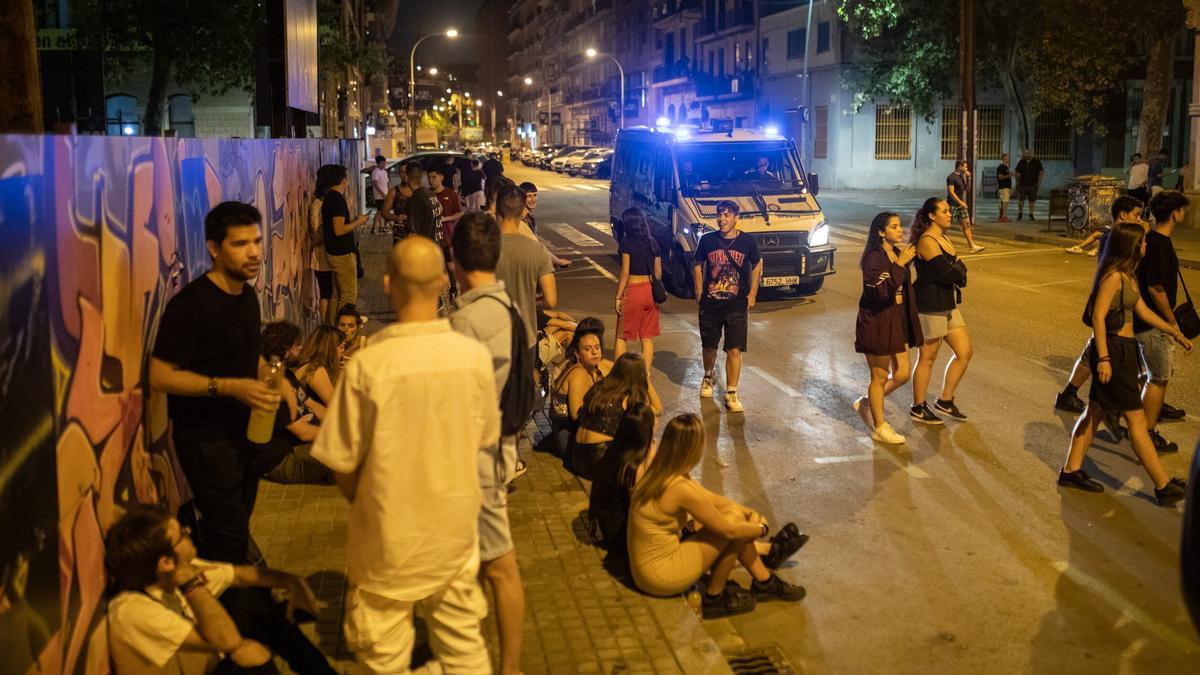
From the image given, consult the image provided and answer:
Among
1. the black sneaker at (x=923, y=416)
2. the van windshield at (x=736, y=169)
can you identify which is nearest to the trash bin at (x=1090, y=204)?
the van windshield at (x=736, y=169)

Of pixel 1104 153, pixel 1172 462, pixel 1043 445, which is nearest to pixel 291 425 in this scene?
pixel 1043 445

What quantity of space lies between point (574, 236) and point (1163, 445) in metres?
18.0

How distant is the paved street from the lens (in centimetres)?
509

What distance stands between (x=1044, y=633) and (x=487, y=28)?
198 m

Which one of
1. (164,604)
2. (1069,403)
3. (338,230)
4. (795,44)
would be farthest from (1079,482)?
(795,44)

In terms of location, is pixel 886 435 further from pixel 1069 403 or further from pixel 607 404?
pixel 607 404

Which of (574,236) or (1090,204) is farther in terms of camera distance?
(574,236)

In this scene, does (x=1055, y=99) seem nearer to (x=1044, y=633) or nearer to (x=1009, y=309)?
(x=1009, y=309)

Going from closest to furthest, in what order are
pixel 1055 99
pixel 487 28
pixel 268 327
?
pixel 268 327 → pixel 1055 99 → pixel 487 28

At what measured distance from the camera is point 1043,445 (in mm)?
8148

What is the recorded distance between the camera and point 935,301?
8.67 m

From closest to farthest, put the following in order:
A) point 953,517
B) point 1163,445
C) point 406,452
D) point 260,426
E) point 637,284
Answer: point 406,452
point 260,426
point 953,517
point 1163,445
point 637,284

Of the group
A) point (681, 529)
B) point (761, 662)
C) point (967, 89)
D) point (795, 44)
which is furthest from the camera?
point (795, 44)

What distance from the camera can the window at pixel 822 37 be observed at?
4512cm
